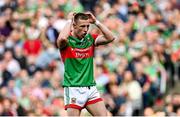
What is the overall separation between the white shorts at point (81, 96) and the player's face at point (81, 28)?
792 millimetres

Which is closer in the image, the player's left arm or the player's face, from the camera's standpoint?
the player's face

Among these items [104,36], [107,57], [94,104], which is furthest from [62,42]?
[107,57]

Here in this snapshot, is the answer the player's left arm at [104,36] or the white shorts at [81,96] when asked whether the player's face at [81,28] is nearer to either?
the player's left arm at [104,36]

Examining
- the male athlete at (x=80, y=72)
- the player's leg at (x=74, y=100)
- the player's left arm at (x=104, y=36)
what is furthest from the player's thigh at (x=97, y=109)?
the player's left arm at (x=104, y=36)

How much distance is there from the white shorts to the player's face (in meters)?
0.79

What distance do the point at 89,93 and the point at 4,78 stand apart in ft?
31.6

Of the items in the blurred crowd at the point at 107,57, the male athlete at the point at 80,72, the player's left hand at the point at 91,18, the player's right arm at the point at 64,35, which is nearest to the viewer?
the player's right arm at the point at 64,35

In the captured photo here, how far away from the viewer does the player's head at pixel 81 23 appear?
1291 cm

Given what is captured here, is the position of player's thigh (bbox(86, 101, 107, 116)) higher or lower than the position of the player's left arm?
lower

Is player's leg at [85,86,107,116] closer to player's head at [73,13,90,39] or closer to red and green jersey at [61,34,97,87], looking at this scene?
red and green jersey at [61,34,97,87]

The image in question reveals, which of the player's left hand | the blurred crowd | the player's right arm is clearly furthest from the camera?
the blurred crowd

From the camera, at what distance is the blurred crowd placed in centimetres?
2077

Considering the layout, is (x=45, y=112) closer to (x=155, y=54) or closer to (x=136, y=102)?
(x=136, y=102)

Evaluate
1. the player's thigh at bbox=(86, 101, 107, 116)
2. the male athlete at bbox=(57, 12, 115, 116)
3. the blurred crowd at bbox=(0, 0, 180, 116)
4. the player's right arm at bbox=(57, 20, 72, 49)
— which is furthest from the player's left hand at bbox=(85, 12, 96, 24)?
the blurred crowd at bbox=(0, 0, 180, 116)
